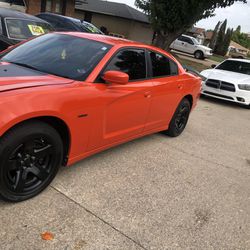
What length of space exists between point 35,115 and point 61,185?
3.36 ft

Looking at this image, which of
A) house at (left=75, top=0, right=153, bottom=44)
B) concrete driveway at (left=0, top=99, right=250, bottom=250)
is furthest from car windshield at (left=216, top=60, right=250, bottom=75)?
house at (left=75, top=0, right=153, bottom=44)

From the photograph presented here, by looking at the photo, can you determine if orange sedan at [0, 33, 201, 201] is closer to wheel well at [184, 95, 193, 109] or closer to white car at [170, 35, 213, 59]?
wheel well at [184, 95, 193, 109]

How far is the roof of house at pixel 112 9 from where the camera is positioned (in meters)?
34.6

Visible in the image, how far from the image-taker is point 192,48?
33.1m

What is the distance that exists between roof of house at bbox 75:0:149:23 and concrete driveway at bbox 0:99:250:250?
29.8m

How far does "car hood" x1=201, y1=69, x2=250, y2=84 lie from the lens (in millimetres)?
10734

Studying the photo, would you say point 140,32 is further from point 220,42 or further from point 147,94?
point 147,94

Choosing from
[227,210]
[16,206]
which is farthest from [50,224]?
[227,210]

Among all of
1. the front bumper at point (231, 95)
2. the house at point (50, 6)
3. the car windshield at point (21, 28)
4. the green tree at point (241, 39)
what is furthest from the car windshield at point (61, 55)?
the green tree at point (241, 39)

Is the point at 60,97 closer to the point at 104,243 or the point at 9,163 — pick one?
the point at 9,163

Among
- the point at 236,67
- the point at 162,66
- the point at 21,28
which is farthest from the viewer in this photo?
the point at 236,67

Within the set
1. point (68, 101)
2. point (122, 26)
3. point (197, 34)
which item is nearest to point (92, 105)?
point (68, 101)

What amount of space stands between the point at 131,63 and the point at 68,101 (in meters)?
1.41

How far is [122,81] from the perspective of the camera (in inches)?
155
